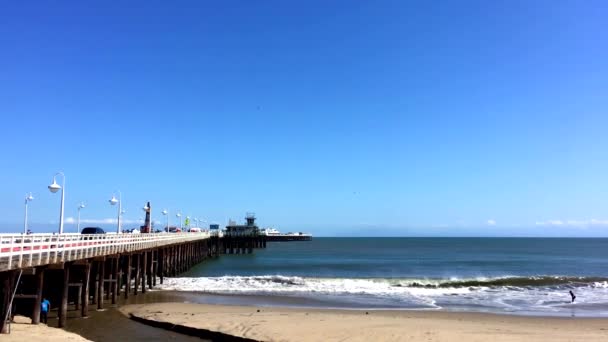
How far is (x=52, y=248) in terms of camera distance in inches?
699

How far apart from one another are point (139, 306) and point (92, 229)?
62.5 feet

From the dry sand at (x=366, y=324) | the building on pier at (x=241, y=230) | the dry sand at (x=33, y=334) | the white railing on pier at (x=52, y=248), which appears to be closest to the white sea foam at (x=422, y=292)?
the dry sand at (x=366, y=324)

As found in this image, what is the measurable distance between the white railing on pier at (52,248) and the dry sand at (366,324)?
3119 mm

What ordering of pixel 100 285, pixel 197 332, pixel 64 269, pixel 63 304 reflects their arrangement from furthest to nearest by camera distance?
pixel 100 285
pixel 64 269
pixel 63 304
pixel 197 332

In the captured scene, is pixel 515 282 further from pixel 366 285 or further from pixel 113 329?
pixel 113 329

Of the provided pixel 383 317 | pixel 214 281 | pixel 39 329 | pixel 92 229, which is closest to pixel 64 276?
pixel 39 329

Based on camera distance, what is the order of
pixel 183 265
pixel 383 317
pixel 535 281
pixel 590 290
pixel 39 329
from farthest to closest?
pixel 183 265 < pixel 535 281 < pixel 590 290 < pixel 383 317 < pixel 39 329

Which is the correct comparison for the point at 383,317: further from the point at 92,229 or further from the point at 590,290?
the point at 92,229

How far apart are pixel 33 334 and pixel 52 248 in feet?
12.2

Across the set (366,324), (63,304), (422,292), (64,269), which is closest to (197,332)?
(63,304)

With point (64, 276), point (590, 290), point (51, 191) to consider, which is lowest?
point (590, 290)

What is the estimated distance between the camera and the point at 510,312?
80.6 feet

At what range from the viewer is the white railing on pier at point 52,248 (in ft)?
48.0

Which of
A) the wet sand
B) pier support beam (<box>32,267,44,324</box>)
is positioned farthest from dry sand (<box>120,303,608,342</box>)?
pier support beam (<box>32,267,44,324</box>)
